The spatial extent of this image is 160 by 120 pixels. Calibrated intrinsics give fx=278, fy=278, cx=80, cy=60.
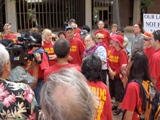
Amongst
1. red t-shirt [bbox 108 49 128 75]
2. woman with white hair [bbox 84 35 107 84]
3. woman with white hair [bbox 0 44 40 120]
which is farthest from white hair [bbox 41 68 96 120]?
red t-shirt [bbox 108 49 128 75]

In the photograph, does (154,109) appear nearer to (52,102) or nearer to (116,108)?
(52,102)

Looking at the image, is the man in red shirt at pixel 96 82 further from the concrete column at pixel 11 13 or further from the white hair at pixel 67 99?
the concrete column at pixel 11 13

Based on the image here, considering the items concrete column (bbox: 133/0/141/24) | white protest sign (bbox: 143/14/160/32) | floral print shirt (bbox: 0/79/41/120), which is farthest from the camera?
concrete column (bbox: 133/0/141/24)

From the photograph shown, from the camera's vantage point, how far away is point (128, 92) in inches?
117

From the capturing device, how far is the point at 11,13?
80.9ft

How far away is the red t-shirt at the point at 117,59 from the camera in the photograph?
5.55m

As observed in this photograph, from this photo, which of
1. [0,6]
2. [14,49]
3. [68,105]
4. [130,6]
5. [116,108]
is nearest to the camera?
[68,105]

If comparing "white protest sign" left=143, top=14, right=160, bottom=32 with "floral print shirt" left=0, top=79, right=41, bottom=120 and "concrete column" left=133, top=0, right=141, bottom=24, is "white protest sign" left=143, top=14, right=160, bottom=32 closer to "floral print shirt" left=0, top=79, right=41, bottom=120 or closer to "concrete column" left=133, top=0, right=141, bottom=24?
→ "floral print shirt" left=0, top=79, right=41, bottom=120

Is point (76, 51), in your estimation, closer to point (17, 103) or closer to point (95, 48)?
point (95, 48)

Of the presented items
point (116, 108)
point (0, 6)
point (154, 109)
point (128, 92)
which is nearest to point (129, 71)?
point (128, 92)

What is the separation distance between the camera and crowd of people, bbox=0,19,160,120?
1.36 metres

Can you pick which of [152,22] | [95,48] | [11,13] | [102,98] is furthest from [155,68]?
[11,13]

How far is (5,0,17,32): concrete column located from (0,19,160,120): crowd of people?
62.0 ft

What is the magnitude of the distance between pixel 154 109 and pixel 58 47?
156 cm
